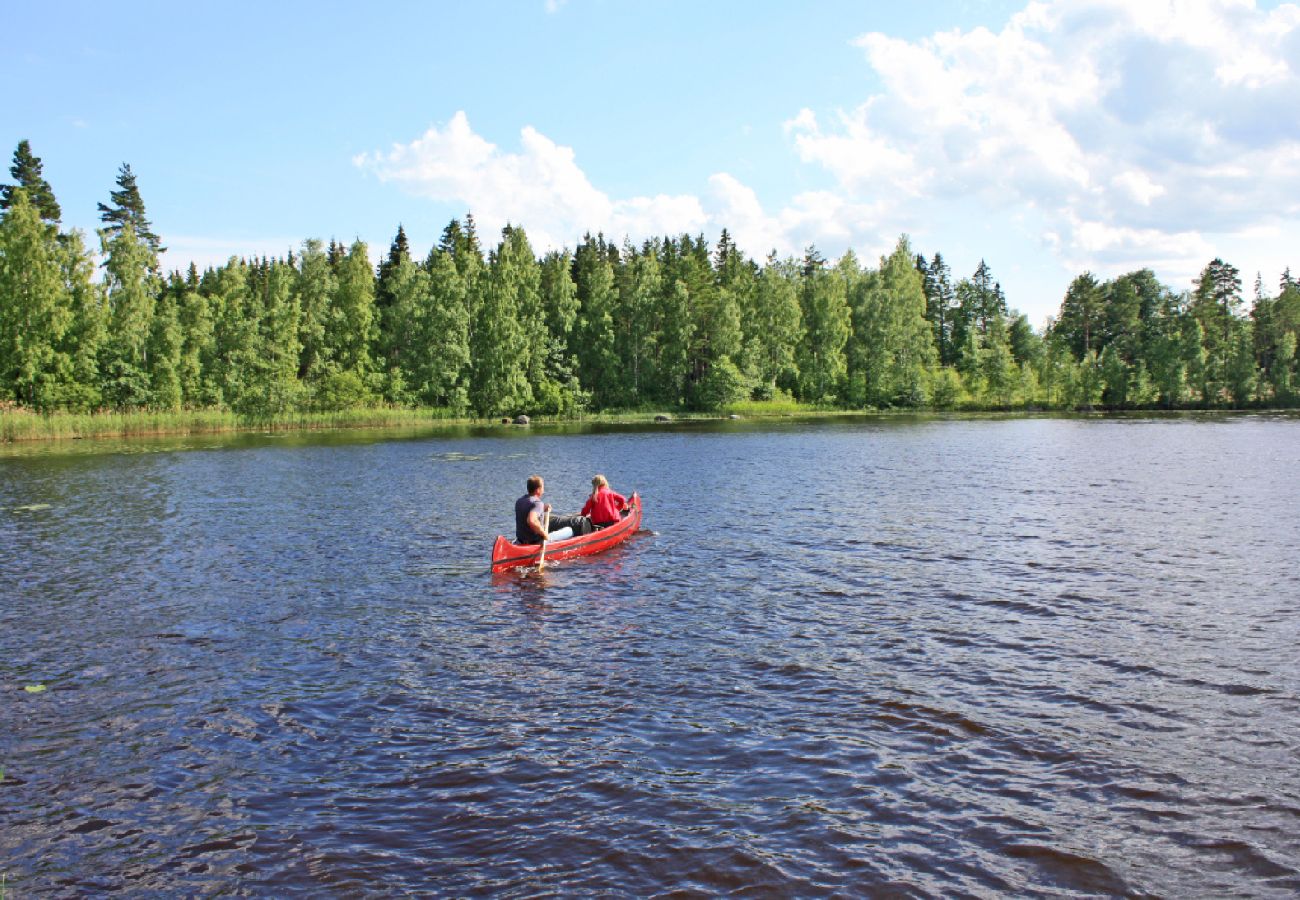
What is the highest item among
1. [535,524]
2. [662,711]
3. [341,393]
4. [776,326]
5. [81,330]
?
[776,326]

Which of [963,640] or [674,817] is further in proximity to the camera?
[963,640]

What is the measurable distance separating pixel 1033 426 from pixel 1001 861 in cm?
8686

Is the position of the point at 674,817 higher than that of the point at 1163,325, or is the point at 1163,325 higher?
the point at 1163,325

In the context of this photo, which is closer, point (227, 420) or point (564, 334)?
point (227, 420)

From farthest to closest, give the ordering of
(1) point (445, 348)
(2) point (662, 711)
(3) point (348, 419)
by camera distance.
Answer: (1) point (445, 348) < (3) point (348, 419) < (2) point (662, 711)

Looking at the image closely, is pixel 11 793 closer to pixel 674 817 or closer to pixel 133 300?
pixel 674 817

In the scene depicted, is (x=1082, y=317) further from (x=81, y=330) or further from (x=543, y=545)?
(x=543, y=545)

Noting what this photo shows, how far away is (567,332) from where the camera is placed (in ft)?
369

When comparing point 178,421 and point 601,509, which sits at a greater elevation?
point 178,421

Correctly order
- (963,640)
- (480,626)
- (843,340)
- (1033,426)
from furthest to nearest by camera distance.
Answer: (843,340) < (1033,426) < (480,626) < (963,640)

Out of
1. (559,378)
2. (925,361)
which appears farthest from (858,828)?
(925,361)

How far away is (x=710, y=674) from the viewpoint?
42.9 feet

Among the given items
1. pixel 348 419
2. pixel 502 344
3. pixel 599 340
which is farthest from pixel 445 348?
pixel 599 340

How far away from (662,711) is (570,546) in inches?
426
